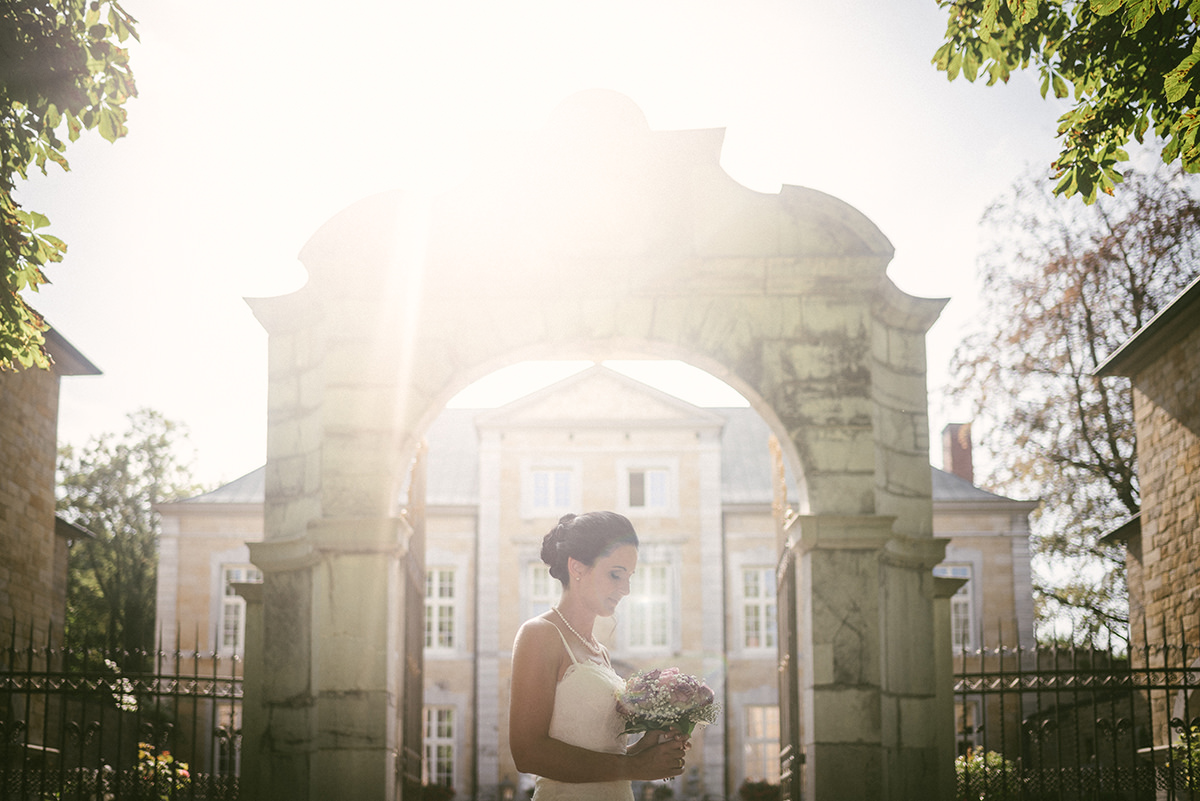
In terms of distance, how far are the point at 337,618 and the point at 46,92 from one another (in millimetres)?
3636

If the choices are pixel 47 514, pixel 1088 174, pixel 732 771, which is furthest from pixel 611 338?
pixel 732 771

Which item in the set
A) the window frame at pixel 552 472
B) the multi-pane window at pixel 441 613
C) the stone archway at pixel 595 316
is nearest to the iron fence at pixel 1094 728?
the stone archway at pixel 595 316

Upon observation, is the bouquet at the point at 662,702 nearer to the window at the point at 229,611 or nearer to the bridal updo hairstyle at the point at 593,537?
the bridal updo hairstyle at the point at 593,537

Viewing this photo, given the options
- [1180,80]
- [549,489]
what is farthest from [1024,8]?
→ [549,489]

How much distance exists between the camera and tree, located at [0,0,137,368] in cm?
712

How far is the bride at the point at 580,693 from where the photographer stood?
3617mm

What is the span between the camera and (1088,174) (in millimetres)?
6969

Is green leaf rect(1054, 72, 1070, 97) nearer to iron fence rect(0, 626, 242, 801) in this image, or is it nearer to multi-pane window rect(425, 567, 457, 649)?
iron fence rect(0, 626, 242, 801)

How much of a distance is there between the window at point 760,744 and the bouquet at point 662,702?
76.8ft

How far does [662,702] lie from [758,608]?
24.0 metres

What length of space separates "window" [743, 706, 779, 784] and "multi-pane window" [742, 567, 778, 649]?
1.48 meters

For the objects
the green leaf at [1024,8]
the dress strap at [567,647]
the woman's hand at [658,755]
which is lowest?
the woman's hand at [658,755]

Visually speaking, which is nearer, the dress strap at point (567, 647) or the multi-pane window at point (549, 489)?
the dress strap at point (567, 647)

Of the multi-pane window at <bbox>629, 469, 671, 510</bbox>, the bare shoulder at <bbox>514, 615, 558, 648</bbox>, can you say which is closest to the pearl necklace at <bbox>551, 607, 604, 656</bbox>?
the bare shoulder at <bbox>514, 615, 558, 648</bbox>
